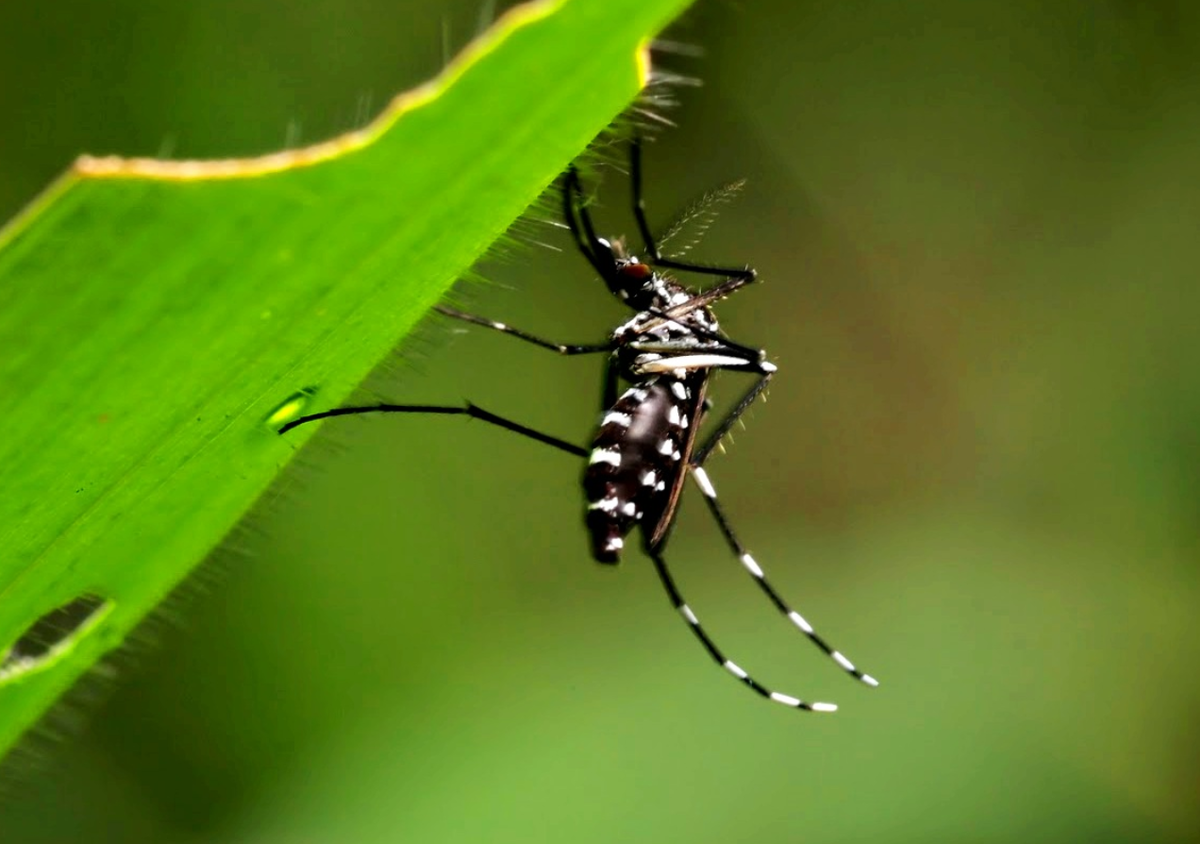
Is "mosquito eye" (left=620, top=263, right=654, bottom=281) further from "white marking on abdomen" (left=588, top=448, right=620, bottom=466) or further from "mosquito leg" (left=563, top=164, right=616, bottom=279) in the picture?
"white marking on abdomen" (left=588, top=448, right=620, bottom=466)

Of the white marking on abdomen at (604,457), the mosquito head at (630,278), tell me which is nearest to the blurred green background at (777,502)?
the white marking on abdomen at (604,457)

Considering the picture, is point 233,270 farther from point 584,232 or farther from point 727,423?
point 584,232

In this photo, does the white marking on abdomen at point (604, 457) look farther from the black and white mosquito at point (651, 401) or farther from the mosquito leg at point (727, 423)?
the mosquito leg at point (727, 423)

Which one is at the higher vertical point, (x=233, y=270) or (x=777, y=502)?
(x=777, y=502)

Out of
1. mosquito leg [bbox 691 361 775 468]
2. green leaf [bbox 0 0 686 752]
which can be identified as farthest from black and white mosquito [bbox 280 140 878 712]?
green leaf [bbox 0 0 686 752]

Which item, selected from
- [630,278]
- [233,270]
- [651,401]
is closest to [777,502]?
[630,278]

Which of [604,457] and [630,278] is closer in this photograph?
[604,457]
